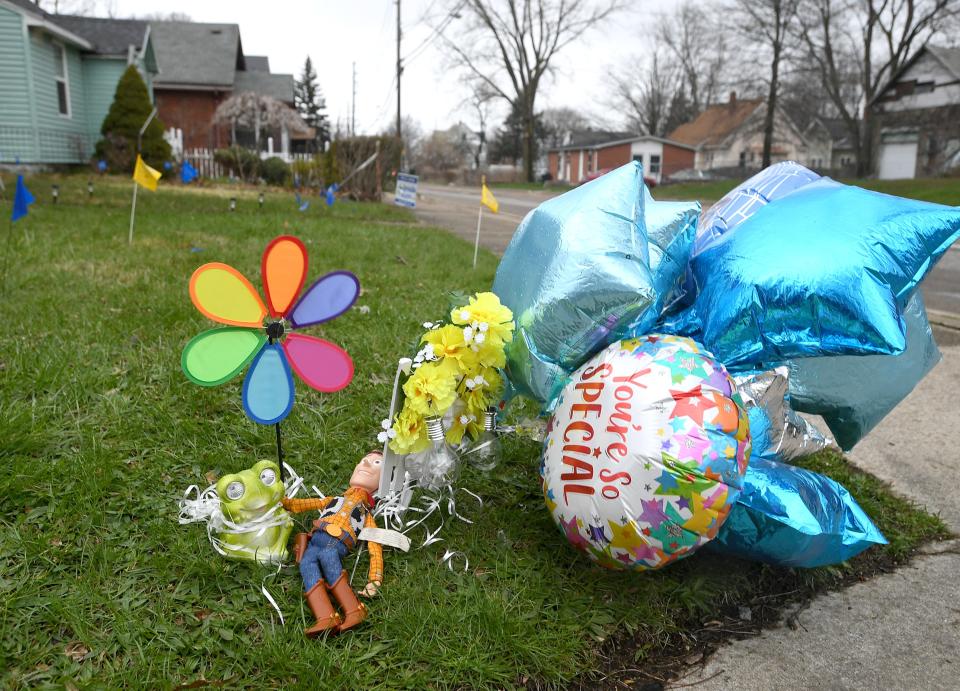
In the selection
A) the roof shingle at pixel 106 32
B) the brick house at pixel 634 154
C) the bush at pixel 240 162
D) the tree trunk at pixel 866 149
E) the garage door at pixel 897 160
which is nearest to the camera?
the roof shingle at pixel 106 32

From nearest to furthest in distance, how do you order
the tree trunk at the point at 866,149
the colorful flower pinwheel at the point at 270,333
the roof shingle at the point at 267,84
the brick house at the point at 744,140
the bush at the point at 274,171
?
the colorful flower pinwheel at the point at 270,333 → the bush at the point at 274,171 → the roof shingle at the point at 267,84 → the tree trunk at the point at 866,149 → the brick house at the point at 744,140

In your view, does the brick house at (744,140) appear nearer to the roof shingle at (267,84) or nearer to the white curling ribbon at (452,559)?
the roof shingle at (267,84)

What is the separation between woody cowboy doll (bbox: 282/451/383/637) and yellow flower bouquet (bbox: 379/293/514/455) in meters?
0.24

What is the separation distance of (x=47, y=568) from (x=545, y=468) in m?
1.53

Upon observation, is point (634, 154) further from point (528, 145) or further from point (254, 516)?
point (254, 516)

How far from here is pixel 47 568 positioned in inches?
84.3

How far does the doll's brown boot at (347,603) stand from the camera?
1.98 metres

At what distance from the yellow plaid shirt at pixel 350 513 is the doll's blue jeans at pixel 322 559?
4 cm

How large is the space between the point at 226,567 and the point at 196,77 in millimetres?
31411

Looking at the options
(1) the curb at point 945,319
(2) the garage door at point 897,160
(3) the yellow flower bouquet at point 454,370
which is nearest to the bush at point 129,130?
(1) the curb at point 945,319

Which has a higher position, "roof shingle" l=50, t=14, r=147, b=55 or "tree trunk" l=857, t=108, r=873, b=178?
"roof shingle" l=50, t=14, r=147, b=55

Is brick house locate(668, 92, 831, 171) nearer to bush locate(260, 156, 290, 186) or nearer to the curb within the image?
bush locate(260, 156, 290, 186)

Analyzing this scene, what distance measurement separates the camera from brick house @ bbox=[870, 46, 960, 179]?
32.0 metres

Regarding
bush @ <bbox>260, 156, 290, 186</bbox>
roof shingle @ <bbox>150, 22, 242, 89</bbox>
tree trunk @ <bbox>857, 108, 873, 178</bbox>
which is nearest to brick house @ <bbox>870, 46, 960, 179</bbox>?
tree trunk @ <bbox>857, 108, 873, 178</bbox>
